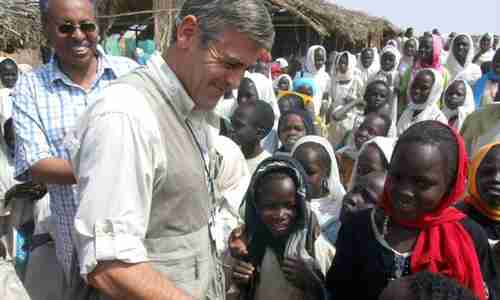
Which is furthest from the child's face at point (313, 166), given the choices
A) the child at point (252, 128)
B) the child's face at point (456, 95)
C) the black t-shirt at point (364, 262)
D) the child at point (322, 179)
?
the child's face at point (456, 95)

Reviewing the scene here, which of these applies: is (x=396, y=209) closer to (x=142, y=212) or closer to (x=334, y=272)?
(x=334, y=272)

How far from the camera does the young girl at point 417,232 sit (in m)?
1.94

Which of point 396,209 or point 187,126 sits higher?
point 187,126

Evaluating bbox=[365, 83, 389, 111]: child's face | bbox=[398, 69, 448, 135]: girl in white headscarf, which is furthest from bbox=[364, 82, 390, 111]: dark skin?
bbox=[398, 69, 448, 135]: girl in white headscarf

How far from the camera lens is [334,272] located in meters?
2.12

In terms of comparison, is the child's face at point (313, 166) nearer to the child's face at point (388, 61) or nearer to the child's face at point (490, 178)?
the child's face at point (490, 178)

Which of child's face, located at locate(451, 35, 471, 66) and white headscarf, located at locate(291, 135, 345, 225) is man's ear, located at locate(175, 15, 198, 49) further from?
child's face, located at locate(451, 35, 471, 66)

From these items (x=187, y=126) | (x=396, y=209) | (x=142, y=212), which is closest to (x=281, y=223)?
(x=396, y=209)

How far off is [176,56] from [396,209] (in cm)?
108

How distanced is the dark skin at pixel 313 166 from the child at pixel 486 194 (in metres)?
0.94

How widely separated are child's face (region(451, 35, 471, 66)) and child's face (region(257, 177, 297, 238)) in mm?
7082

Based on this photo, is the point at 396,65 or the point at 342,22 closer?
the point at 396,65

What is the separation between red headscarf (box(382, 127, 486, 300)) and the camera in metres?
1.91

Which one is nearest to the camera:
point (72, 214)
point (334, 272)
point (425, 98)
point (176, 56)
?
point (176, 56)
